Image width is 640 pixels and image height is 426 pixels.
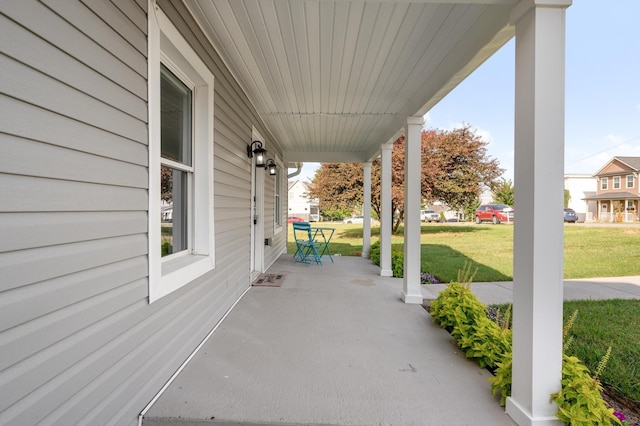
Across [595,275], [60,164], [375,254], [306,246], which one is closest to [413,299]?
[375,254]

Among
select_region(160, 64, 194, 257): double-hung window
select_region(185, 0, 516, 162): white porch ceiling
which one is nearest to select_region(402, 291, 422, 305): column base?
select_region(185, 0, 516, 162): white porch ceiling

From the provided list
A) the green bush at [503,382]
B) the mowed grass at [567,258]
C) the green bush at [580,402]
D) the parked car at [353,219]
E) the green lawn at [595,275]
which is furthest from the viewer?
the parked car at [353,219]

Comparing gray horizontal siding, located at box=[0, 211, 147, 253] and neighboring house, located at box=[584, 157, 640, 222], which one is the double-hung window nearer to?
gray horizontal siding, located at box=[0, 211, 147, 253]

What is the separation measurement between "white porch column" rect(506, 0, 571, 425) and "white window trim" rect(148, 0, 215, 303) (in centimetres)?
204

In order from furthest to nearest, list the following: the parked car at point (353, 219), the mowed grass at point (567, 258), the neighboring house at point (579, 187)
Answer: the parked car at point (353, 219)
the neighboring house at point (579, 187)
the mowed grass at point (567, 258)

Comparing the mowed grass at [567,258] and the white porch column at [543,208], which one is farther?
the mowed grass at [567,258]

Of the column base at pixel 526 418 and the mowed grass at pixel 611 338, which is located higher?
the column base at pixel 526 418

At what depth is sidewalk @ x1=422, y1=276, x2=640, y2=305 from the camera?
422cm

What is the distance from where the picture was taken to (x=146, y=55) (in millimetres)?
1688

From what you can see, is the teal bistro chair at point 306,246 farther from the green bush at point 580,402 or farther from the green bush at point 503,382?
the green bush at point 580,402

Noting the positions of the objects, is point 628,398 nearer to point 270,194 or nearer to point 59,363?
point 59,363

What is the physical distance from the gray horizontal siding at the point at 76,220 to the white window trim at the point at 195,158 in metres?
0.07

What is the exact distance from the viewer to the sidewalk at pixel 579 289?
4.22 meters

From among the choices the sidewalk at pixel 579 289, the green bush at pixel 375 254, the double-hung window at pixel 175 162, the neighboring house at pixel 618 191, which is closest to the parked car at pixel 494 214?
the neighboring house at pixel 618 191
